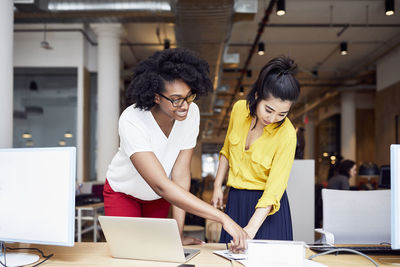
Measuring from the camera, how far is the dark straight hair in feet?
6.00

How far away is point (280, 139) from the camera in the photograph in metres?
1.92

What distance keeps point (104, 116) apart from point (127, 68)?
4.93 metres

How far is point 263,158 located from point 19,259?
114 cm

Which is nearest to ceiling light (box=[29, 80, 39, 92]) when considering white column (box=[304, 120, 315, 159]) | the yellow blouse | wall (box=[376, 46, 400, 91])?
the yellow blouse

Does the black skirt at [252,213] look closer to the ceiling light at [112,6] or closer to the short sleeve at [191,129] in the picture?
the short sleeve at [191,129]

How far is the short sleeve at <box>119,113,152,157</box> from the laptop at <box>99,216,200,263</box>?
0.31 m

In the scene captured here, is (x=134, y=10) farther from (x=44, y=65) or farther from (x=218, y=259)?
(x=218, y=259)

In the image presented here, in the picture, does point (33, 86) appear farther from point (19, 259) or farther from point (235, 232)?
point (235, 232)

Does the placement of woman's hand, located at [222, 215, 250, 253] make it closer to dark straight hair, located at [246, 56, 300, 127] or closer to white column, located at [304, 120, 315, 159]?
dark straight hair, located at [246, 56, 300, 127]

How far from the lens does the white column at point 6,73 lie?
7.84ft

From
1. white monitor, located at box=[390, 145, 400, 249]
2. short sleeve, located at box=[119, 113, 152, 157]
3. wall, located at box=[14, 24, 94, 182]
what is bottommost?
white monitor, located at box=[390, 145, 400, 249]

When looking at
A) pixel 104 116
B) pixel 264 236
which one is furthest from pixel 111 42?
pixel 264 236

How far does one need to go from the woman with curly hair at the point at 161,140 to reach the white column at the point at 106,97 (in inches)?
222

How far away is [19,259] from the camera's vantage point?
159 centimetres
